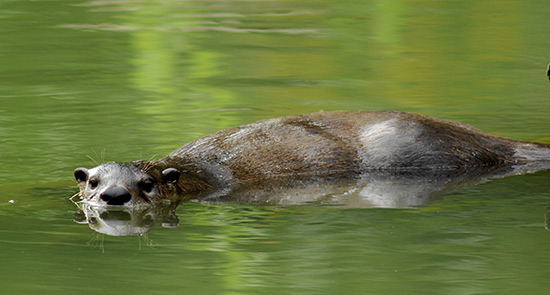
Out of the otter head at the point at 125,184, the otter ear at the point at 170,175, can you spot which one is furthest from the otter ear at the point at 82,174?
the otter ear at the point at 170,175

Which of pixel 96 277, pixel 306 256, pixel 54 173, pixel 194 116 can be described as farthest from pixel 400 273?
pixel 194 116

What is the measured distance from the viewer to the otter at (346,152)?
9492 millimetres

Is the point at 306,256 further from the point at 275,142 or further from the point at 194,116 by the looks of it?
the point at 194,116

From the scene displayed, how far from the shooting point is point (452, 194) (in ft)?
28.7

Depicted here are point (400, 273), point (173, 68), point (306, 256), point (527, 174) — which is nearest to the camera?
point (400, 273)

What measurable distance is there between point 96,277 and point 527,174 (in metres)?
Result: 4.35

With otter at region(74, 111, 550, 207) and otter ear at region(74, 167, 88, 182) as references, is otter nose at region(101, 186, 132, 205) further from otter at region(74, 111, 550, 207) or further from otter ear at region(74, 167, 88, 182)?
otter at region(74, 111, 550, 207)

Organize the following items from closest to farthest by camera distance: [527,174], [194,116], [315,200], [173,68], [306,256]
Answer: [306,256] → [315,200] → [527,174] → [194,116] → [173,68]

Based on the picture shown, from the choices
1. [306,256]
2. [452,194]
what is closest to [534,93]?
[452,194]

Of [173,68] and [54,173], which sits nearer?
[54,173]

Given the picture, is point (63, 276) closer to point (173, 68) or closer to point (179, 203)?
point (179, 203)

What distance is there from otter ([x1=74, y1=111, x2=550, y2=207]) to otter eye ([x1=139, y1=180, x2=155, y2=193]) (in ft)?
1.69

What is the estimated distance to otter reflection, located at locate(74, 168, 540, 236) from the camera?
26.8ft

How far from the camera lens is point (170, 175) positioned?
8.83 meters
